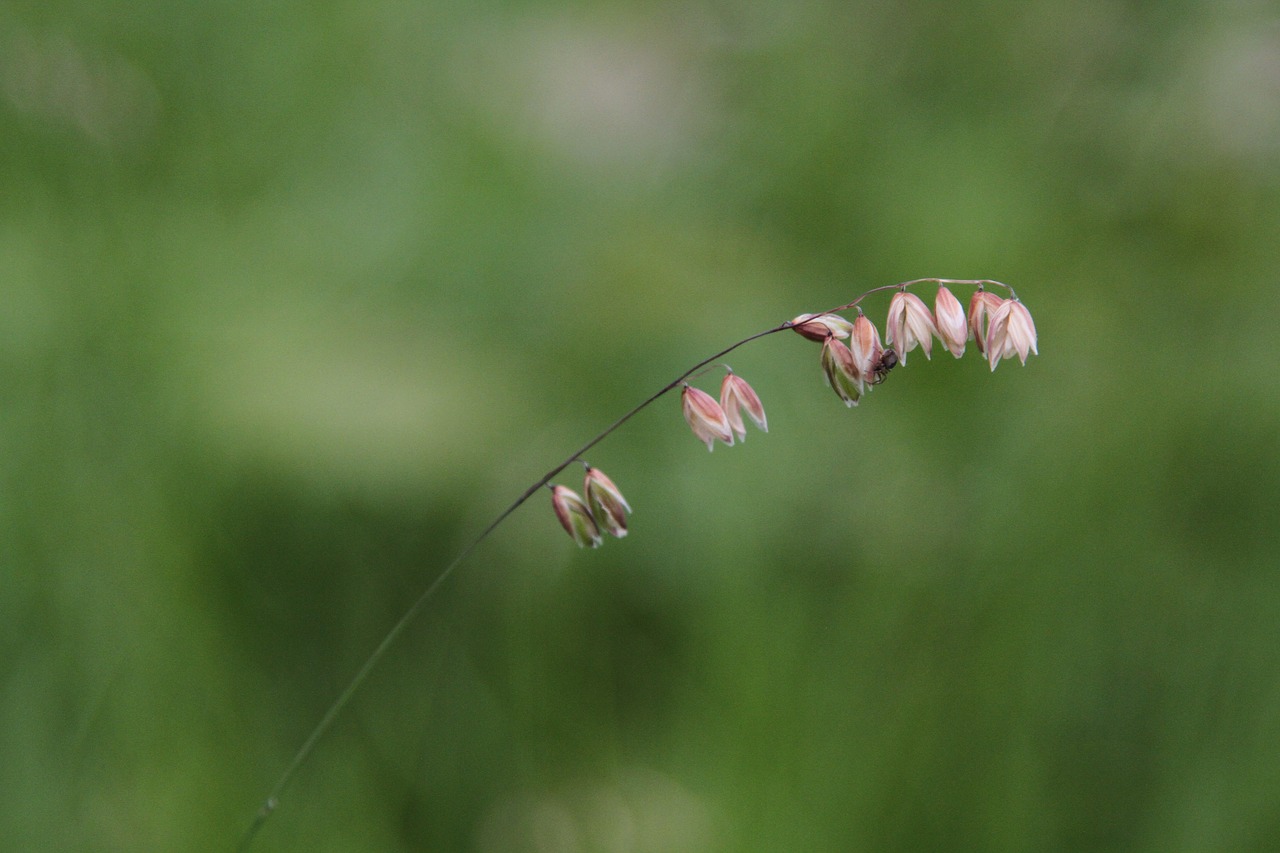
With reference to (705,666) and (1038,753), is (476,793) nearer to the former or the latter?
(705,666)

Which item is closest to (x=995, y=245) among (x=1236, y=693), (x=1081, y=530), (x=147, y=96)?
(x=1081, y=530)

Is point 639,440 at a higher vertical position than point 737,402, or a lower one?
lower

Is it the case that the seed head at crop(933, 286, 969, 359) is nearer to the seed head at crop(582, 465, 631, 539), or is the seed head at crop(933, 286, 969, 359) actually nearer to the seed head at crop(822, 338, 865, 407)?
the seed head at crop(822, 338, 865, 407)

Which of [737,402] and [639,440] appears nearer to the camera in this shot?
[737,402]

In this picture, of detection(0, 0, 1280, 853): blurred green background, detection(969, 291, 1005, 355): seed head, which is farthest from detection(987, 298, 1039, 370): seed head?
detection(0, 0, 1280, 853): blurred green background

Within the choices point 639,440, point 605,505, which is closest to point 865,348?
point 605,505

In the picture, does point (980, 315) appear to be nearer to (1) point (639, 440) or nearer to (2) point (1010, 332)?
(2) point (1010, 332)
